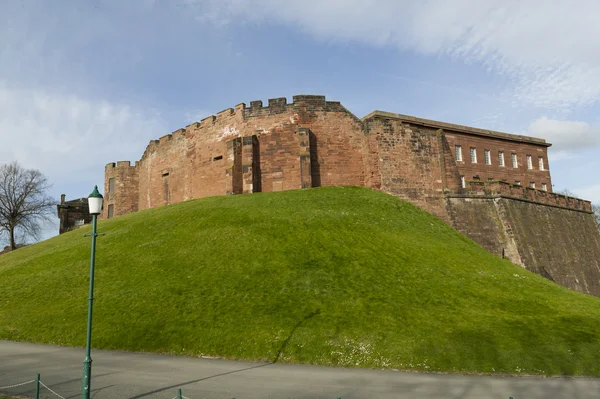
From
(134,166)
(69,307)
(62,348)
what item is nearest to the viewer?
(62,348)

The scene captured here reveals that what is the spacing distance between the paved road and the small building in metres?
51.3

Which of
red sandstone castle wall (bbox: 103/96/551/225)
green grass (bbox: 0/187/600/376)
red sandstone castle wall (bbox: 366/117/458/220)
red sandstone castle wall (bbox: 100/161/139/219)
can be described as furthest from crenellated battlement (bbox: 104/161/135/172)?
red sandstone castle wall (bbox: 366/117/458/220)

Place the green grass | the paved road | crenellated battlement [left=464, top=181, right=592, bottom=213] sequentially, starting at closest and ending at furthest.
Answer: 1. the paved road
2. the green grass
3. crenellated battlement [left=464, top=181, right=592, bottom=213]

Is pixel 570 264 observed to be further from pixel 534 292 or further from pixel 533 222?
pixel 534 292

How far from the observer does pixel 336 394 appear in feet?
33.8

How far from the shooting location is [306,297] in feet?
58.3

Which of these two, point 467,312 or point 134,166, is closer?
point 467,312

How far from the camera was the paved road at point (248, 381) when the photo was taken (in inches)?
408

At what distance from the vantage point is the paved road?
10.4 m

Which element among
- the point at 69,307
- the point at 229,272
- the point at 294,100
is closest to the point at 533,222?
the point at 294,100

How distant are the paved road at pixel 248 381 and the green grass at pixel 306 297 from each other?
3.09 feet

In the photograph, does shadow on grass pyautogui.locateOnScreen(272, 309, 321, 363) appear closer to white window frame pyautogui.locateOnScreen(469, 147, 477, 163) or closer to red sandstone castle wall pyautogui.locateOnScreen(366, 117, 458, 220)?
red sandstone castle wall pyautogui.locateOnScreen(366, 117, 458, 220)

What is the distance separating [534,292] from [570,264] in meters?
18.4

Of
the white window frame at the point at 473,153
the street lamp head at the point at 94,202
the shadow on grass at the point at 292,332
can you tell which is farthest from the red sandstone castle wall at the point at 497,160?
the street lamp head at the point at 94,202
